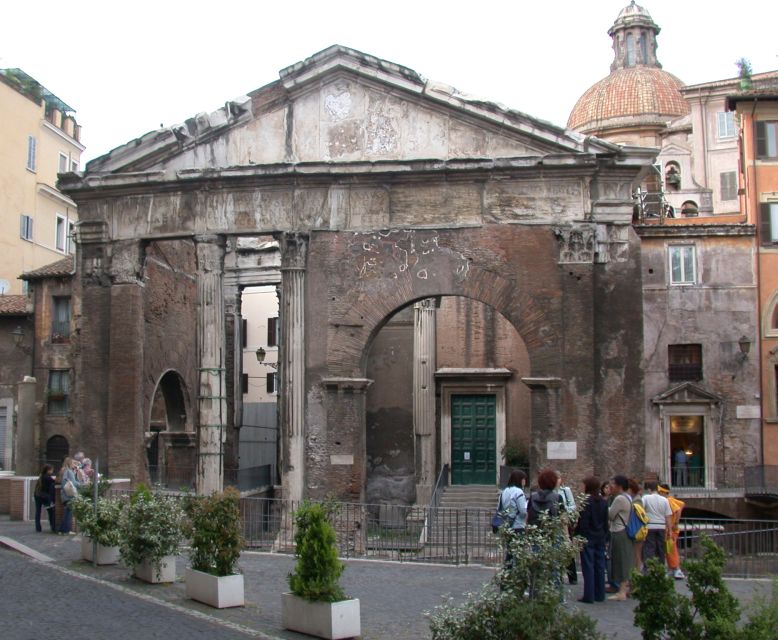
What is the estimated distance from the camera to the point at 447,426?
95.9ft

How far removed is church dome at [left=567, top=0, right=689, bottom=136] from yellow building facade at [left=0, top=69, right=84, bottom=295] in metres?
22.3

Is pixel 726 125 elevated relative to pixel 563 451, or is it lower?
elevated

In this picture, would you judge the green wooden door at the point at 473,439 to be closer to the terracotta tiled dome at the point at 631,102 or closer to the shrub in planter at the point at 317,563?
the shrub in planter at the point at 317,563

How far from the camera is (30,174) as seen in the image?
36688mm

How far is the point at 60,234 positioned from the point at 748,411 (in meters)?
23.6

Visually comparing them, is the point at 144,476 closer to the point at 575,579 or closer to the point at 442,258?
the point at 442,258

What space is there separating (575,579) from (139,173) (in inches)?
468

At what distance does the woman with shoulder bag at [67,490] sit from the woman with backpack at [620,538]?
8517 millimetres

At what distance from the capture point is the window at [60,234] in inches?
1518

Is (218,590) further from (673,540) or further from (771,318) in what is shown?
(771,318)

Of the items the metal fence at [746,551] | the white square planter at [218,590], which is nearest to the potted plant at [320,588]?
the white square planter at [218,590]

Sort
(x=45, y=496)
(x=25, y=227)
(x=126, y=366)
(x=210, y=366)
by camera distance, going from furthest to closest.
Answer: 1. (x=25, y=227)
2. (x=126, y=366)
3. (x=210, y=366)
4. (x=45, y=496)

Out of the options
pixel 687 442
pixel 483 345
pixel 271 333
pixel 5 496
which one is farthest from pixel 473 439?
pixel 271 333

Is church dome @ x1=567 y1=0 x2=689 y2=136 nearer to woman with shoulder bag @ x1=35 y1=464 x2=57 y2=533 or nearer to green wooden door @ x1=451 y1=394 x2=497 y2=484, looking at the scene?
green wooden door @ x1=451 y1=394 x2=497 y2=484
